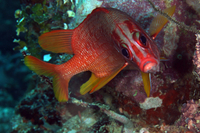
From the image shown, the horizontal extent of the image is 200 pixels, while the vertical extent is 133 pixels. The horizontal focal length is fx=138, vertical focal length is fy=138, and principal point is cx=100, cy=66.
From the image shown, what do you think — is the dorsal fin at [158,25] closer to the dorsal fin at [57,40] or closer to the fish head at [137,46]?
the fish head at [137,46]

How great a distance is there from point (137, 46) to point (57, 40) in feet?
4.24

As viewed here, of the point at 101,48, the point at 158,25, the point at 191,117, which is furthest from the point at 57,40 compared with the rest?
the point at 191,117

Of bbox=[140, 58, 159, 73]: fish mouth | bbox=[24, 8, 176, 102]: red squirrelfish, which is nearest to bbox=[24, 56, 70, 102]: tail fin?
bbox=[24, 8, 176, 102]: red squirrelfish

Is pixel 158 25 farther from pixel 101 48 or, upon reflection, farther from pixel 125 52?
pixel 101 48

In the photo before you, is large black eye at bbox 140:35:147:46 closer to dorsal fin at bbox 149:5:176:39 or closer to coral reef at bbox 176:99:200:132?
dorsal fin at bbox 149:5:176:39

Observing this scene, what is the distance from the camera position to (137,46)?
55.2 inches

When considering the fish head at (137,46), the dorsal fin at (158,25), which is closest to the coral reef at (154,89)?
the dorsal fin at (158,25)

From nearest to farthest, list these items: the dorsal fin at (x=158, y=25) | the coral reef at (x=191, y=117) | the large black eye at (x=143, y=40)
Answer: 1. the large black eye at (x=143, y=40)
2. the coral reef at (x=191, y=117)
3. the dorsal fin at (x=158, y=25)

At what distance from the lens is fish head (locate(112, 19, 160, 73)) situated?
1.33m

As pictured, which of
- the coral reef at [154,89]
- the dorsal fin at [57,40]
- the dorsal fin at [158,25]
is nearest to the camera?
the dorsal fin at [158,25]

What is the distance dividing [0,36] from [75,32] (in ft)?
14.6

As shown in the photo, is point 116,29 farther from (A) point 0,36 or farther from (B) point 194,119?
(A) point 0,36

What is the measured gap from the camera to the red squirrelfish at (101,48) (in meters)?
1.42

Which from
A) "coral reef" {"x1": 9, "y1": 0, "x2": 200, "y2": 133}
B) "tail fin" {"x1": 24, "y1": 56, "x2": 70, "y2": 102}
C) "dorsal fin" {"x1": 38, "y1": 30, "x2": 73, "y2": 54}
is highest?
"dorsal fin" {"x1": 38, "y1": 30, "x2": 73, "y2": 54}
